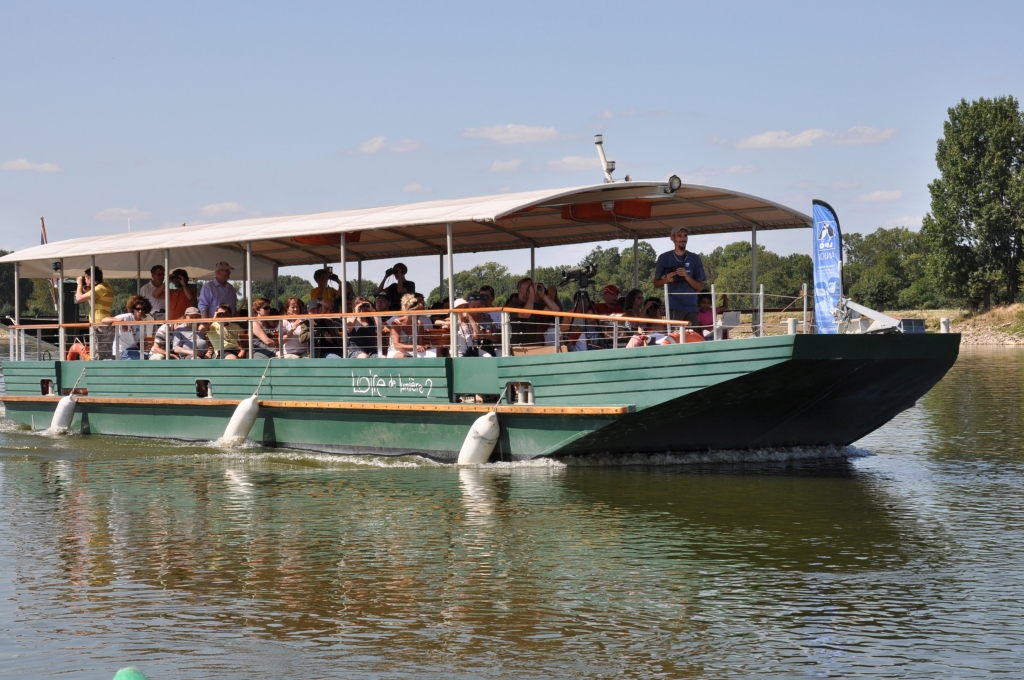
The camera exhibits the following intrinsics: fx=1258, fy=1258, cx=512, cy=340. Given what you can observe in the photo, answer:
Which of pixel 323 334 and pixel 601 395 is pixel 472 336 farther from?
pixel 323 334

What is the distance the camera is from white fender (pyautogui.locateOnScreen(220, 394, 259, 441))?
50.7ft

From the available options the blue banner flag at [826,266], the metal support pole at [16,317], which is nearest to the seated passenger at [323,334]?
the metal support pole at [16,317]

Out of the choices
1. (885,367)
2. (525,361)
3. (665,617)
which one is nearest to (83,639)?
(665,617)

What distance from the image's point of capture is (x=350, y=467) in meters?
14.1

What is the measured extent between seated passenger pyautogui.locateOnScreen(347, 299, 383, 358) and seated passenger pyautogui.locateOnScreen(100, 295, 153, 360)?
360 centimetres

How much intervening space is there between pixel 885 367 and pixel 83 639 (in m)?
8.11

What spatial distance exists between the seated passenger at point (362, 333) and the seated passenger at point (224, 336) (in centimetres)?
168

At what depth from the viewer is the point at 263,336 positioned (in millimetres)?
16062

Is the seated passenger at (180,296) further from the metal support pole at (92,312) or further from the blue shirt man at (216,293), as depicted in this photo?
the metal support pole at (92,312)

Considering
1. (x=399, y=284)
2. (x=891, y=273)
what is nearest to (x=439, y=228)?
(x=399, y=284)

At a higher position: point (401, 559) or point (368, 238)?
point (368, 238)

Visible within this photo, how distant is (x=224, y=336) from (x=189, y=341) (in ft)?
2.95

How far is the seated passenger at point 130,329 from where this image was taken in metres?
17.8

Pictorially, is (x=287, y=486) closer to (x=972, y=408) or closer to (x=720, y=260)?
(x=972, y=408)
